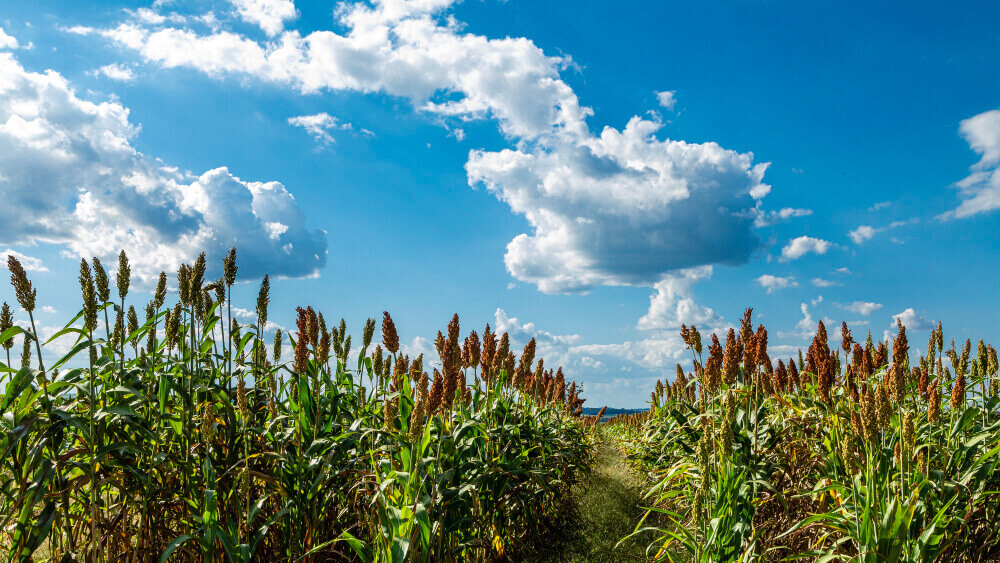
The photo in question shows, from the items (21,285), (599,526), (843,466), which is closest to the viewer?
(21,285)

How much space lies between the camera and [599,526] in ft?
20.6

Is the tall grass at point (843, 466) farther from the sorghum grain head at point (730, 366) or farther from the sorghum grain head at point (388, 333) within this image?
the sorghum grain head at point (388, 333)

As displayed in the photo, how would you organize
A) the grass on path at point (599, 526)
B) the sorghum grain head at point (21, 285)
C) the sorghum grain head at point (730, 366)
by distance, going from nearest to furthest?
the sorghum grain head at point (21, 285)
the sorghum grain head at point (730, 366)
the grass on path at point (599, 526)

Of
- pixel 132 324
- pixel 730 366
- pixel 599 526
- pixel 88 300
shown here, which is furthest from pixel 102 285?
pixel 599 526

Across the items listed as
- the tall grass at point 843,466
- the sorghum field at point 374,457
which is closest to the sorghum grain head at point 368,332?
the sorghum field at point 374,457

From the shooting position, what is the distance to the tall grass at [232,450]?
296cm

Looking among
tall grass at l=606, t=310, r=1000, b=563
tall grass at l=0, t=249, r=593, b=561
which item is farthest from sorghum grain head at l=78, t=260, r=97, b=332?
tall grass at l=606, t=310, r=1000, b=563

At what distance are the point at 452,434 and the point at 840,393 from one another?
131 inches

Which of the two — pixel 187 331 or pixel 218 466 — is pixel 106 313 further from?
pixel 218 466

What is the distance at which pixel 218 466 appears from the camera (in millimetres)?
3570

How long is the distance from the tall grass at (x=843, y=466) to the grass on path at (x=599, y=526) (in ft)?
2.06

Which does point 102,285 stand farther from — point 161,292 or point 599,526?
point 599,526

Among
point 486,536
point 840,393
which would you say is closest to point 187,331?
point 486,536

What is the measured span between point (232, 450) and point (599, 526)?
4.10 m
